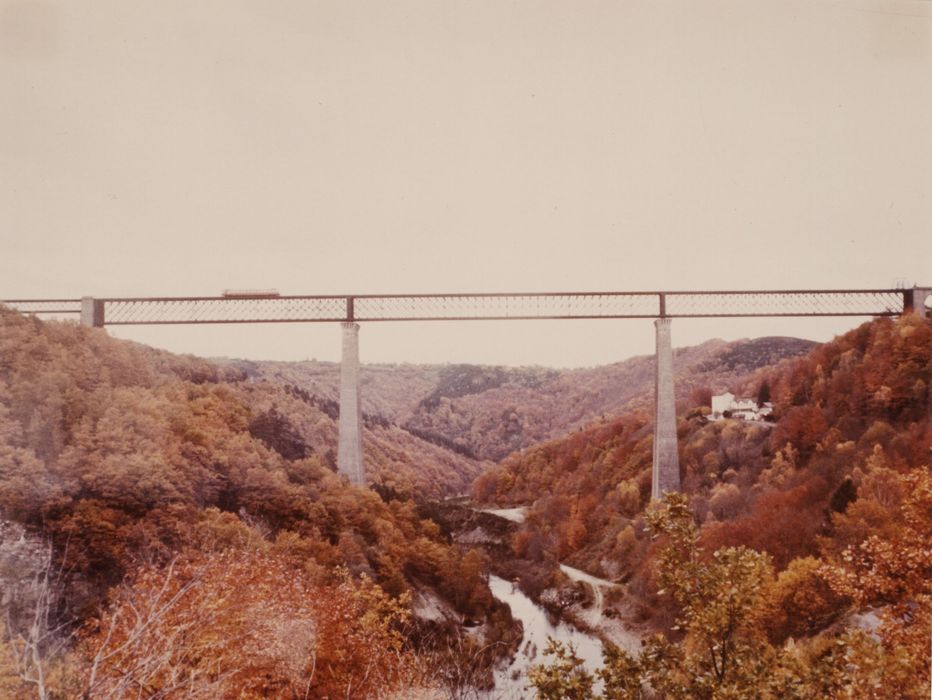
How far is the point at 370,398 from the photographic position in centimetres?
4184

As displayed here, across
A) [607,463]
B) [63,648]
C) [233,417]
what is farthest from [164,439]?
[607,463]

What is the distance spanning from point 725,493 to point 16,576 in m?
21.5

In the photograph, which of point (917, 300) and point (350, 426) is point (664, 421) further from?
point (350, 426)

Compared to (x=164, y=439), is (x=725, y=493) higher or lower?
lower

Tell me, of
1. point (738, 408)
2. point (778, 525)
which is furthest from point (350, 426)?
point (738, 408)

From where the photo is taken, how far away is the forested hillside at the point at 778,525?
7426mm

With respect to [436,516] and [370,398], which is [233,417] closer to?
[436,516]

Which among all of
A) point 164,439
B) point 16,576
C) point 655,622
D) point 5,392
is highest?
point 5,392

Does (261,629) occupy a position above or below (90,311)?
below

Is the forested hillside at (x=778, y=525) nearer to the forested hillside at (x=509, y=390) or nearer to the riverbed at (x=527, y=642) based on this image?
the riverbed at (x=527, y=642)

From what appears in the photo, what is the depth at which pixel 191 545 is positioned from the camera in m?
15.6

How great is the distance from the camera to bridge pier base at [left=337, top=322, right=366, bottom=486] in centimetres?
1955

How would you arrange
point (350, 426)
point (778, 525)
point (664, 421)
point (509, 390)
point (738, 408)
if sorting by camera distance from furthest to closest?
point (509, 390)
point (738, 408)
point (664, 421)
point (350, 426)
point (778, 525)

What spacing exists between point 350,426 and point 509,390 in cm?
2942
